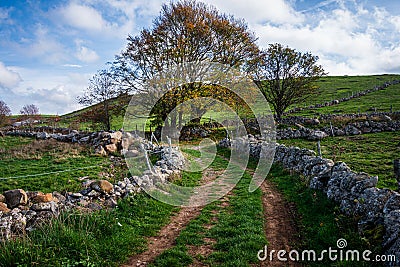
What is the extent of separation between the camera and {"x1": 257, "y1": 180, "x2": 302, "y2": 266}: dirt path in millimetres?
6905

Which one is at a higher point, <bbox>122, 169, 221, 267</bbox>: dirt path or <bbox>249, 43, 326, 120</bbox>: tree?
<bbox>249, 43, 326, 120</bbox>: tree

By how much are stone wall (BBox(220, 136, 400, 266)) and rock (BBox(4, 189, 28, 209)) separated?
965 centimetres

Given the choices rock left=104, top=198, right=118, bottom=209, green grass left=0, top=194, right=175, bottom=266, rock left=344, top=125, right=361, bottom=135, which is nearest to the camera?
green grass left=0, top=194, right=175, bottom=266

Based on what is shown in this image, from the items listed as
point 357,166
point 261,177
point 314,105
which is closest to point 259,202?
point 261,177

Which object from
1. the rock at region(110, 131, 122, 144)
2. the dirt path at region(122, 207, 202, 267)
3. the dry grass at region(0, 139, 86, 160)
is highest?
the rock at region(110, 131, 122, 144)

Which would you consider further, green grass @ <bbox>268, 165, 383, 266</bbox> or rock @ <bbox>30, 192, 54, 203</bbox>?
rock @ <bbox>30, 192, 54, 203</bbox>

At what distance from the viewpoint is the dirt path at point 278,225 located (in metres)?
6.91

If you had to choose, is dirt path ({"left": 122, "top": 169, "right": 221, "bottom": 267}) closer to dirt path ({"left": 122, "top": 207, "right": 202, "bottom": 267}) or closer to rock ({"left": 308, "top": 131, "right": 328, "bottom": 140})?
dirt path ({"left": 122, "top": 207, "right": 202, "bottom": 267})

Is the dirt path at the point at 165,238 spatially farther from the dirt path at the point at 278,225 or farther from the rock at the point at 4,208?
the rock at the point at 4,208

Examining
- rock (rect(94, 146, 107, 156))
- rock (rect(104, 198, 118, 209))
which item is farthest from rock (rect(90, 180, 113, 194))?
rock (rect(94, 146, 107, 156))

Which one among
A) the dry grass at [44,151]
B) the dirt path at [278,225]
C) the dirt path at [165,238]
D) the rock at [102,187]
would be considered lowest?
the dirt path at [165,238]

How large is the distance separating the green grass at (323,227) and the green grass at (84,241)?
4.22 m

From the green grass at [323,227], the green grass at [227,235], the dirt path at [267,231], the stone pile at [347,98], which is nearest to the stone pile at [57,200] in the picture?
the dirt path at [267,231]

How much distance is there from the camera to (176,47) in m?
29.5
